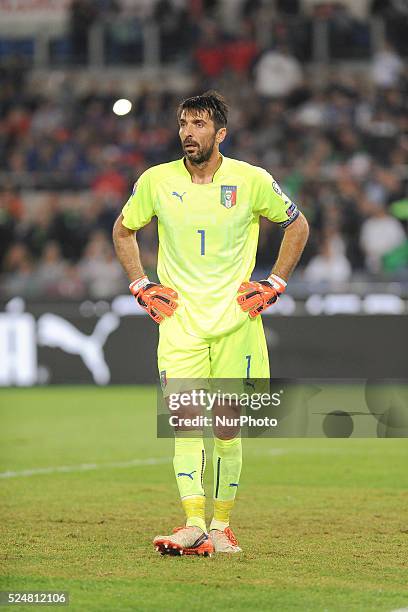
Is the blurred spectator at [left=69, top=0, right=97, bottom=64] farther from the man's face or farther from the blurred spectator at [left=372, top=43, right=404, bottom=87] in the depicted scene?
the man's face

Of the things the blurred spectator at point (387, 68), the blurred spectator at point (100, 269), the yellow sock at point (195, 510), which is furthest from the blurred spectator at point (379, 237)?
the yellow sock at point (195, 510)

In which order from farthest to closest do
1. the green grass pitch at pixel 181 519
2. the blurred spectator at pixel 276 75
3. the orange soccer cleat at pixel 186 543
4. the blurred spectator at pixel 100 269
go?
the blurred spectator at pixel 276 75, the blurred spectator at pixel 100 269, the orange soccer cleat at pixel 186 543, the green grass pitch at pixel 181 519

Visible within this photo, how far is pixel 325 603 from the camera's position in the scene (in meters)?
4.97

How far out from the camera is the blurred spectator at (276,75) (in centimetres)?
1919

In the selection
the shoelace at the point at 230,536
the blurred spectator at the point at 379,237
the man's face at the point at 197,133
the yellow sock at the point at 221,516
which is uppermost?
the man's face at the point at 197,133

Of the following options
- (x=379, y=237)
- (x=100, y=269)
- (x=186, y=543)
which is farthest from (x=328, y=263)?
(x=186, y=543)

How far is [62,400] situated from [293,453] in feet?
15.2

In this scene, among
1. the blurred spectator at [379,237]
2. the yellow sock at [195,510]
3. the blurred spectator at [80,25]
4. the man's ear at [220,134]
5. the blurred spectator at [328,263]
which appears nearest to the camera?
the yellow sock at [195,510]

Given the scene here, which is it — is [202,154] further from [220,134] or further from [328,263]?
[328,263]

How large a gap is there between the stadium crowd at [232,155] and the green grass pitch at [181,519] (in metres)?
4.06

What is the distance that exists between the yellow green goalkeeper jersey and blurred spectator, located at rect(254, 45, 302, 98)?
1311 centimetres

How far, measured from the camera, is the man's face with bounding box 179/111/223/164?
6.16m

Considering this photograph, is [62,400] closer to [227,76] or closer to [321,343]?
[321,343]

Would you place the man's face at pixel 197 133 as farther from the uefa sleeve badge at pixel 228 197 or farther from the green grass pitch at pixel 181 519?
the green grass pitch at pixel 181 519
